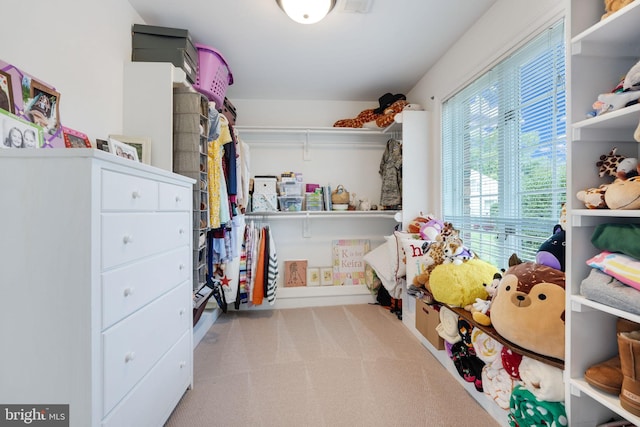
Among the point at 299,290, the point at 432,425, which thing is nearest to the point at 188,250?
the point at 432,425

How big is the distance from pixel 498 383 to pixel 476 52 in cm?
211

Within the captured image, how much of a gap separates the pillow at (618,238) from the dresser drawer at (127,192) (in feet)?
5.50

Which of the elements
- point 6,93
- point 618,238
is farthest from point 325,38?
point 618,238

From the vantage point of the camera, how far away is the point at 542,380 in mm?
1112

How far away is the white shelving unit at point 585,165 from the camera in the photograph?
1017 millimetres

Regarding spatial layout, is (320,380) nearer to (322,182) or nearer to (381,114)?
(322,182)

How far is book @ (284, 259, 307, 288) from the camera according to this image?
10.6 ft

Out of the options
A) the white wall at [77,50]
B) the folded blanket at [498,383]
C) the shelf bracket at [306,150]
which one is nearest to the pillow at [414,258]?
the folded blanket at [498,383]

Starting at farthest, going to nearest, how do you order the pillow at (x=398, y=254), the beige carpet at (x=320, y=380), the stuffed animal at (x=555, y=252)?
the pillow at (x=398, y=254), the beige carpet at (x=320, y=380), the stuffed animal at (x=555, y=252)

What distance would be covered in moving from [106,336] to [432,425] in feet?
4.88

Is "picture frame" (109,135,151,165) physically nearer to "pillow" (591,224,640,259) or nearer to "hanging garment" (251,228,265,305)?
"hanging garment" (251,228,265,305)

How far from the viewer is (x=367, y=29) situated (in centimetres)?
203

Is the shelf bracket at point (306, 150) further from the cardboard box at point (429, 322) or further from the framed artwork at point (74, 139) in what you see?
the framed artwork at point (74, 139)

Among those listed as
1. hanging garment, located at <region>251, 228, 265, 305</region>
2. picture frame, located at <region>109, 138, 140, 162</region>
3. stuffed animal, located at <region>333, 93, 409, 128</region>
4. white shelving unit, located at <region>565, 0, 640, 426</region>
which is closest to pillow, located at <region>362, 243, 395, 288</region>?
hanging garment, located at <region>251, 228, 265, 305</region>
